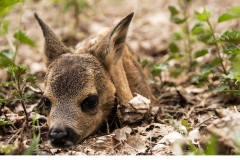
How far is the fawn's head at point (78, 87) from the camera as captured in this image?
5527 mm

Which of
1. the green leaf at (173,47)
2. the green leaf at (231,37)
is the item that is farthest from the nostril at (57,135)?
the green leaf at (173,47)

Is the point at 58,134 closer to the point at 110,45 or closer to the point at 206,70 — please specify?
the point at 110,45

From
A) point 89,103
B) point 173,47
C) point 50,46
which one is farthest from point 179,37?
point 89,103

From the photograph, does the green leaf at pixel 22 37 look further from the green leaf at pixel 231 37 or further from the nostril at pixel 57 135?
the green leaf at pixel 231 37

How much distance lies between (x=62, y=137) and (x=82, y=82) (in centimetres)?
97

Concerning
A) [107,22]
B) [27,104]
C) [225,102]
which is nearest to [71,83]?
[27,104]

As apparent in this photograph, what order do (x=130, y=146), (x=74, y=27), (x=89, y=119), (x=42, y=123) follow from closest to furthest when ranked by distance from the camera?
(x=130, y=146), (x=89, y=119), (x=42, y=123), (x=74, y=27)

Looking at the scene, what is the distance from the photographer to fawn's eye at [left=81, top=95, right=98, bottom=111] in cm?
591

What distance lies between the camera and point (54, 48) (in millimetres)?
6734

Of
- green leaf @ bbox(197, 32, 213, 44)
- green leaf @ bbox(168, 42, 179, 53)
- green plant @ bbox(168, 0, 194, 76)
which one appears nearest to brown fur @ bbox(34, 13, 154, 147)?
green leaf @ bbox(197, 32, 213, 44)

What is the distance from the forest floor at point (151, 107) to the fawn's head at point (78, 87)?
203 mm

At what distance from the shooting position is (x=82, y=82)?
19.4 ft

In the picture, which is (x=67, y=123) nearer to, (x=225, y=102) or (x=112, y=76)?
(x=112, y=76)

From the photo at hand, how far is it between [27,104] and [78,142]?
2155 millimetres
